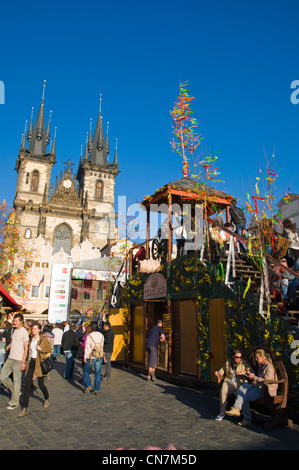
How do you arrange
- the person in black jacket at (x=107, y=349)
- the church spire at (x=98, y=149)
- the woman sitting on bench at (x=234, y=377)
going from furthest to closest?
the church spire at (x=98, y=149), the person in black jacket at (x=107, y=349), the woman sitting on bench at (x=234, y=377)

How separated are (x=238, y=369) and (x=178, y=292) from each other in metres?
3.92

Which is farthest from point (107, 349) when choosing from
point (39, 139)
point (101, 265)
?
point (39, 139)

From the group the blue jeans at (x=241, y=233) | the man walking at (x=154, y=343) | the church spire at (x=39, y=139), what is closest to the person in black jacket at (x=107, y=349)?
the man walking at (x=154, y=343)

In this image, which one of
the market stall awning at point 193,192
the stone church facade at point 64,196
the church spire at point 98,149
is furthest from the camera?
the church spire at point 98,149

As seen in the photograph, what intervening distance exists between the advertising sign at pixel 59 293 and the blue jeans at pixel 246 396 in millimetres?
18328

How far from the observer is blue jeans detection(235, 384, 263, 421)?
5234 millimetres

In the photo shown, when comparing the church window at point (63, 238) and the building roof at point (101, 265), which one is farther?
the church window at point (63, 238)

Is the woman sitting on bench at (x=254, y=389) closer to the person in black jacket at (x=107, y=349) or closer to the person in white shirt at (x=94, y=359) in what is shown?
the person in white shirt at (x=94, y=359)

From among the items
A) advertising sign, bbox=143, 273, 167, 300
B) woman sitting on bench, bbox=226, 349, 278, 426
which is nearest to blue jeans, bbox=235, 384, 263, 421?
woman sitting on bench, bbox=226, 349, 278, 426

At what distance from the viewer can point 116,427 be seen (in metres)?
5.15

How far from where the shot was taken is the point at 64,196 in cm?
6475

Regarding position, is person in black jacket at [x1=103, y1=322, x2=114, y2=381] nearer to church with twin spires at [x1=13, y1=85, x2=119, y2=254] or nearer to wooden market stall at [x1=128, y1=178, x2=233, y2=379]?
wooden market stall at [x1=128, y1=178, x2=233, y2=379]

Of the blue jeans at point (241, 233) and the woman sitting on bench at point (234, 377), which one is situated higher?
the blue jeans at point (241, 233)

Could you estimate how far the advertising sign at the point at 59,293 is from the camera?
72.4 feet
